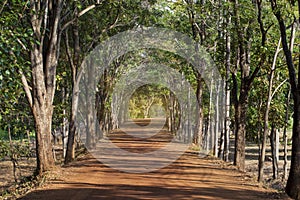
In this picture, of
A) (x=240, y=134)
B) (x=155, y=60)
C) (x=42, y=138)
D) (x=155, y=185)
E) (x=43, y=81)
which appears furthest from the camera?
(x=155, y=60)

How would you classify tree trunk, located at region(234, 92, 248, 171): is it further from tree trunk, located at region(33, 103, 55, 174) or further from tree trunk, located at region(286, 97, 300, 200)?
tree trunk, located at region(33, 103, 55, 174)

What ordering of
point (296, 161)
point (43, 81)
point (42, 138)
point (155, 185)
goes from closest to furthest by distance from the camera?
1. point (296, 161)
2. point (155, 185)
3. point (43, 81)
4. point (42, 138)

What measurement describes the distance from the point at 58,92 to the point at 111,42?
521 cm

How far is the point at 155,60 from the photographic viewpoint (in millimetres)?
47125

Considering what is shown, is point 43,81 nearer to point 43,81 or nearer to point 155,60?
point 43,81

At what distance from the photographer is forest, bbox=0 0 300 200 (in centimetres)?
1334

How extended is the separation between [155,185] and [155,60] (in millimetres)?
33474

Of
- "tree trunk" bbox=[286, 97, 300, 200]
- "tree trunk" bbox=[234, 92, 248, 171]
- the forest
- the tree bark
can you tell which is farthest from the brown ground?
"tree trunk" bbox=[234, 92, 248, 171]

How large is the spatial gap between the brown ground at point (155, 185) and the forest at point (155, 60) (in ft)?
0.69

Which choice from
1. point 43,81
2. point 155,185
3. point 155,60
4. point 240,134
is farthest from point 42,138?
point 155,60

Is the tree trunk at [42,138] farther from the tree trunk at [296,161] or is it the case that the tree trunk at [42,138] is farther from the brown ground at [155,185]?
the tree trunk at [296,161]

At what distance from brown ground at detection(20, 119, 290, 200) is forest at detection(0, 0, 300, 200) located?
21 centimetres

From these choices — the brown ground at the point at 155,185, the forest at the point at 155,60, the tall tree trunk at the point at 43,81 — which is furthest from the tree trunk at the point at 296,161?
the tall tree trunk at the point at 43,81

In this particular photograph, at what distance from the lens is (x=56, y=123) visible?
3072cm
